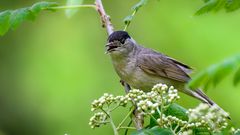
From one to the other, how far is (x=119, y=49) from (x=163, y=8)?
2.67 metres

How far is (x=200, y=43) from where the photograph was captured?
7.37m

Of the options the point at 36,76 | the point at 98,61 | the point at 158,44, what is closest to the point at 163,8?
the point at 158,44

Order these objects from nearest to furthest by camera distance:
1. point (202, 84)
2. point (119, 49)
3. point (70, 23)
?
point (202, 84), point (119, 49), point (70, 23)

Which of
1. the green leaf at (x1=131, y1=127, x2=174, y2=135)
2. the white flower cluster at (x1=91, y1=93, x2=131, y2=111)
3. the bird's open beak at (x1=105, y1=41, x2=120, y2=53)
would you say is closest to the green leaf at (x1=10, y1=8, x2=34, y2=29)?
the white flower cluster at (x1=91, y1=93, x2=131, y2=111)

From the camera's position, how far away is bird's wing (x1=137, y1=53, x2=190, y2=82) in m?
6.46

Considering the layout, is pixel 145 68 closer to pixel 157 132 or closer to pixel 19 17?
pixel 19 17

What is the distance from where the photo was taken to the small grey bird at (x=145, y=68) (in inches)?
242

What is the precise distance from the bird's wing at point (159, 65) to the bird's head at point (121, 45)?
19 cm

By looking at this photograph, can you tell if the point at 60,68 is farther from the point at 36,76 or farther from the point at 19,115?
the point at 19,115

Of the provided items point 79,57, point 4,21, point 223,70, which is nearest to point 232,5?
→ point 223,70

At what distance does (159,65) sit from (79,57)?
7.18 ft

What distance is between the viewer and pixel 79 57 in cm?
861

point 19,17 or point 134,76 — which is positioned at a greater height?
point 134,76

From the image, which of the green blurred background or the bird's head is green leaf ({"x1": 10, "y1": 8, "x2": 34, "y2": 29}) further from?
the green blurred background
